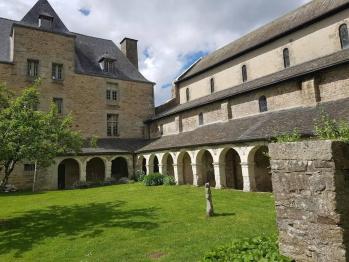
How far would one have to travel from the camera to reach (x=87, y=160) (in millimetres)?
23156

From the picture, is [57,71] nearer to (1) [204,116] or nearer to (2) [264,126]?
(1) [204,116]

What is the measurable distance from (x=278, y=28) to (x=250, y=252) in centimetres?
1910

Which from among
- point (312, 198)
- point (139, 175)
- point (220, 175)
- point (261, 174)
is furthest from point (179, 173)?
point (312, 198)

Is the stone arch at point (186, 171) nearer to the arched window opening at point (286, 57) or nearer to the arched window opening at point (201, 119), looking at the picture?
the arched window opening at point (201, 119)

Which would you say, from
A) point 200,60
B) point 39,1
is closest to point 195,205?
point 200,60

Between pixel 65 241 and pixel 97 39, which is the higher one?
pixel 97 39

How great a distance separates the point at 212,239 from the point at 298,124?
7.95 metres

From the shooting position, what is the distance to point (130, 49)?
106ft

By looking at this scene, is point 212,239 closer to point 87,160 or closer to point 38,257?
point 38,257

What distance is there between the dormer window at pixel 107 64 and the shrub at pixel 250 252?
25386mm

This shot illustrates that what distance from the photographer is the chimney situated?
105 ft

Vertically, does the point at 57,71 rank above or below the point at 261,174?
above

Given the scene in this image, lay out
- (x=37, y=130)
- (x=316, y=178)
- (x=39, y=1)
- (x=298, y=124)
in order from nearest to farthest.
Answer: (x=316, y=178)
(x=37, y=130)
(x=298, y=124)
(x=39, y=1)

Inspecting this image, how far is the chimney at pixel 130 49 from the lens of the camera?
31922 mm
